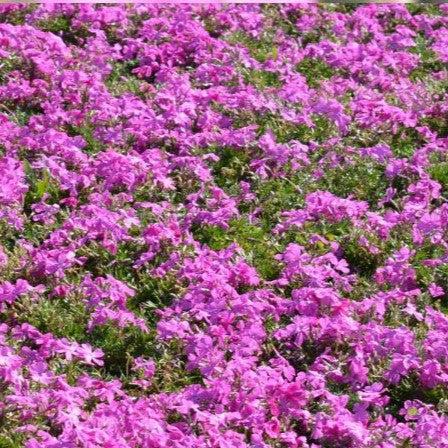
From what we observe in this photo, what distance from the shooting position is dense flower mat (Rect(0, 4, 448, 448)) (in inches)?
213

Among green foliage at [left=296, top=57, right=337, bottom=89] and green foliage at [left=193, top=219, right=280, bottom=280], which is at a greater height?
green foliage at [left=296, top=57, right=337, bottom=89]

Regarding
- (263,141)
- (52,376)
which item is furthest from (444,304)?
(52,376)

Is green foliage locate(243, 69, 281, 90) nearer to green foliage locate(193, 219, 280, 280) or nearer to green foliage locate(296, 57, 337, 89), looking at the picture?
green foliage locate(296, 57, 337, 89)

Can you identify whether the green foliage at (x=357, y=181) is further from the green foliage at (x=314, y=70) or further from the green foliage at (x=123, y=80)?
the green foliage at (x=123, y=80)

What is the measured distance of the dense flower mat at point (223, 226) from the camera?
5.41 m

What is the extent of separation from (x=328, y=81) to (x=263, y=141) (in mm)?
1159

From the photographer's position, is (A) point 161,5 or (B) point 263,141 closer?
(B) point 263,141

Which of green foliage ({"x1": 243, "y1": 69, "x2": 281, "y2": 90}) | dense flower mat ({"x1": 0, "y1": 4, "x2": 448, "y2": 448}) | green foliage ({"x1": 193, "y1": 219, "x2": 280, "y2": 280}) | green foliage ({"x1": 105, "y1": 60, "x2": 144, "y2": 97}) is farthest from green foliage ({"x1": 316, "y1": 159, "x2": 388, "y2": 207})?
green foliage ({"x1": 105, "y1": 60, "x2": 144, "y2": 97})

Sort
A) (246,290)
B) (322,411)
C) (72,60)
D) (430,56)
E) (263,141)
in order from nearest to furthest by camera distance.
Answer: (322,411) → (246,290) → (263,141) → (72,60) → (430,56)

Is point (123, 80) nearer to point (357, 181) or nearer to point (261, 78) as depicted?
point (261, 78)

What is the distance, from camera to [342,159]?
7.39m

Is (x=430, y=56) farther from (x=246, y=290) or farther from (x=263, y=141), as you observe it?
(x=246, y=290)

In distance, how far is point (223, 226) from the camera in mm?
6699

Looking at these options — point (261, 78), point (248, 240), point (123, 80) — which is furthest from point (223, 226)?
point (123, 80)
